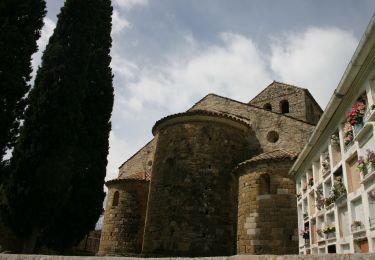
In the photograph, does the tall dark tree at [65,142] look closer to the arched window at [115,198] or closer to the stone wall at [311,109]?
the arched window at [115,198]

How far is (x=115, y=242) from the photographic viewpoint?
17.2 m

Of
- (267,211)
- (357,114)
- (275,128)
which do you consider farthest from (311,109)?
(357,114)

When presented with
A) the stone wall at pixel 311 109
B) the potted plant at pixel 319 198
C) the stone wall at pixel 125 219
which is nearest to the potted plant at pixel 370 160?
the potted plant at pixel 319 198

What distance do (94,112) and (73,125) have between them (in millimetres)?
2151

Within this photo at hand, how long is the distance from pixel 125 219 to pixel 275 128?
8.94m

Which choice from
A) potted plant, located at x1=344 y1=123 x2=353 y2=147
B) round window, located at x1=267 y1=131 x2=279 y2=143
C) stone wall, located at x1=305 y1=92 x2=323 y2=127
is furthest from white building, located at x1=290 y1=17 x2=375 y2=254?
stone wall, located at x1=305 y1=92 x2=323 y2=127

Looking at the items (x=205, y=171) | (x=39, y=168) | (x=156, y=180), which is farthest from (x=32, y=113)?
(x=205, y=171)

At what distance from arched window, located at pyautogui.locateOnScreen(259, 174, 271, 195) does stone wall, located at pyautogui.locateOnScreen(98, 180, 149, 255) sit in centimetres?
745

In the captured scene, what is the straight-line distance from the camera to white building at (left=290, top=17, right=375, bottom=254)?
5.61 metres

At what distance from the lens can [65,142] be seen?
37.3ft

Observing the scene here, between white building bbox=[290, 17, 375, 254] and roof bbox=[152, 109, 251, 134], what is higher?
roof bbox=[152, 109, 251, 134]

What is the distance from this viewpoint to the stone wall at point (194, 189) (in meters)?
14.0

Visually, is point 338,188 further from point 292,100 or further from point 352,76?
point 292,100

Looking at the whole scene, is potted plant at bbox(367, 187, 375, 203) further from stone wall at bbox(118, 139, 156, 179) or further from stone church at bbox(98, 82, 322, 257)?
stone wall at bbox(118, 139, 156, 179)
